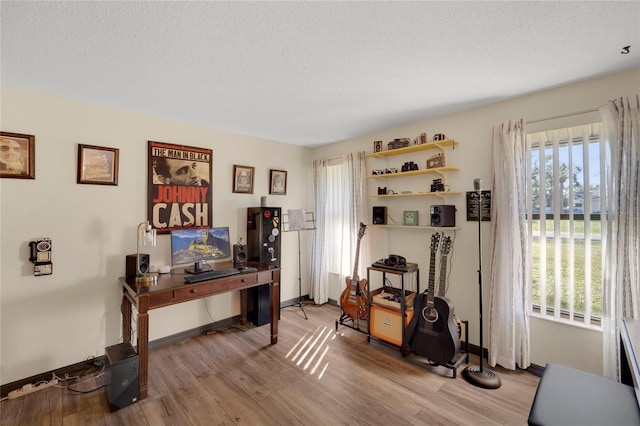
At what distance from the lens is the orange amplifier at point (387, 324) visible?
9.00 ft

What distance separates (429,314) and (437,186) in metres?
1.29

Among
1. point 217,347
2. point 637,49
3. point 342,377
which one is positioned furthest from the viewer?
point 217,347

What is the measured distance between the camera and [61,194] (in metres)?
2.37

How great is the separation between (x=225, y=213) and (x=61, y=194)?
150 cm

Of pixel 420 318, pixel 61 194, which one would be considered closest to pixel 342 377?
pixel 420 318

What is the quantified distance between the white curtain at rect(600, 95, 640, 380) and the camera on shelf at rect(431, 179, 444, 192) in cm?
120

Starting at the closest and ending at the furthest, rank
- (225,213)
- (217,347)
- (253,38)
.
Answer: (253,38) < (217,347) < (225,213)

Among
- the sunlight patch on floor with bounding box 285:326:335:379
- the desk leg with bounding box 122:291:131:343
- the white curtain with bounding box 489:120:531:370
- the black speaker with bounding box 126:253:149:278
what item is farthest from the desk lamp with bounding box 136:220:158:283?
the white curtain with bounding box 489:120:531:370

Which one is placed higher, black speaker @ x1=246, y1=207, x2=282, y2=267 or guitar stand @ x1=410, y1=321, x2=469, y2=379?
black speaker @ x1=246, y1=207, x2=282, y2=267

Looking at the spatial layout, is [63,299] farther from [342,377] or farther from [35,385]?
[342,377]

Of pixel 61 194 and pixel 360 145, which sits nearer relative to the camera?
pixel 61 194

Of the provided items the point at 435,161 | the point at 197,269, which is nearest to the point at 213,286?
the point at 197,269

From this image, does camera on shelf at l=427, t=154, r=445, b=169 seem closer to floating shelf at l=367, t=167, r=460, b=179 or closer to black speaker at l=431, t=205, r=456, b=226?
floating shelf at l=367, t=167, r=460, b=179

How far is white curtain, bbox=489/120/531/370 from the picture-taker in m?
2.38
